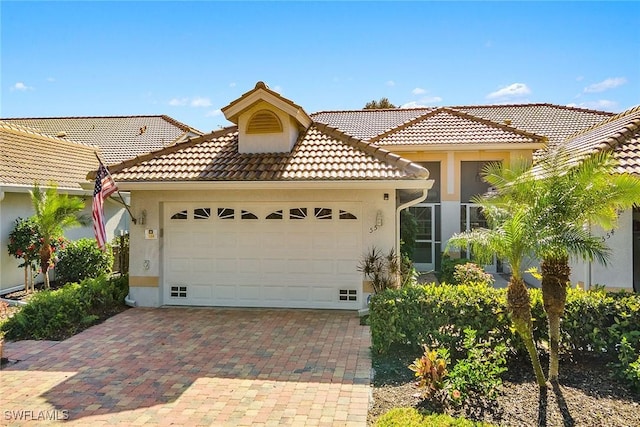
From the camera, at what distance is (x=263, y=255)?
36.3 ft

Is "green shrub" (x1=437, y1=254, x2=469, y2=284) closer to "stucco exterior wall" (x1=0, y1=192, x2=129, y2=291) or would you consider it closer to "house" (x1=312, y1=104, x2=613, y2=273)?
"house" (x1=312, y1=104, x2=613, y2=273)

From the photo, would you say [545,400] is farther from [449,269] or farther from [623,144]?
[623,144]

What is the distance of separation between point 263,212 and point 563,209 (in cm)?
721

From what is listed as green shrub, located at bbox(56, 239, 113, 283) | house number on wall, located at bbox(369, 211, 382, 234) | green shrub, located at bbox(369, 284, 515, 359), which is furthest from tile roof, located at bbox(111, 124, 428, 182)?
green shrub, located at bbox(56, 239, 113, 283)

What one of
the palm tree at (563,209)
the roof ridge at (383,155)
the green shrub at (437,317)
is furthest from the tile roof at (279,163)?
the palm tree at (563,209)

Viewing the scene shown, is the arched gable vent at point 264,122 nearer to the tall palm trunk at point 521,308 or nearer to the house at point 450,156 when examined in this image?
the house at point 450,156

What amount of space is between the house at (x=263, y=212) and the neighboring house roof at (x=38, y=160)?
5.26m

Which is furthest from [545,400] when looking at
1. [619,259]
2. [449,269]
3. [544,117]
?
[544,117]

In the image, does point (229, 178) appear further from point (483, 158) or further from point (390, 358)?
point (483, 158)

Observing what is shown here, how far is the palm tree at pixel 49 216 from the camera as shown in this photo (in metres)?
12.2

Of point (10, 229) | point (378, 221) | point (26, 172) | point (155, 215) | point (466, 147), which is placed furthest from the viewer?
point (466, 147)

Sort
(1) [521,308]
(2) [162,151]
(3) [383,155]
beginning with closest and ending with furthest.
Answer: (1) [521,308]
(3) [383,155]
(2) [162,151]

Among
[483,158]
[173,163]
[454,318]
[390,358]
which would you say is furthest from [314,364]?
[483,158]

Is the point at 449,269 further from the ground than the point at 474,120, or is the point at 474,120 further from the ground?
the point at 474,120
